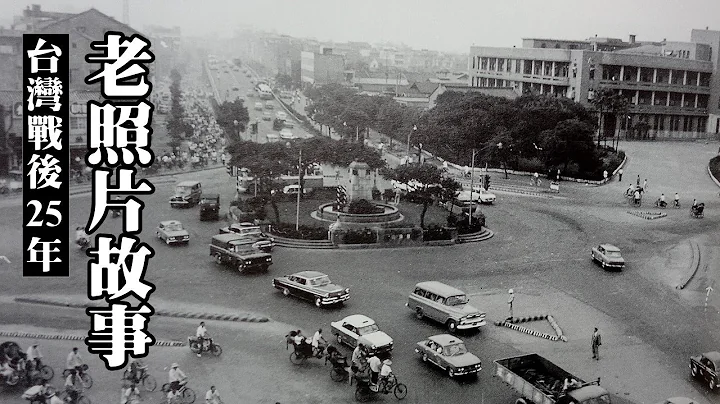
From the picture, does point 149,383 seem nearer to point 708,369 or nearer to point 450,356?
point 450,356

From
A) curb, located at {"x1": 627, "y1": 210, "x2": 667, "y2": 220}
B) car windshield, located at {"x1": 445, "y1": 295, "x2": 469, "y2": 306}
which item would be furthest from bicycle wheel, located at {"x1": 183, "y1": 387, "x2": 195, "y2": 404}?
curb, located at {"x1": 627, "y1": 210, "x2": 667, "y2": 220}

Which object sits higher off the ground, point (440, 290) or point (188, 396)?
point (440, 290)

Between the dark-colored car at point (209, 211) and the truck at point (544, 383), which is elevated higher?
the dark-colored car at point (209, 211)

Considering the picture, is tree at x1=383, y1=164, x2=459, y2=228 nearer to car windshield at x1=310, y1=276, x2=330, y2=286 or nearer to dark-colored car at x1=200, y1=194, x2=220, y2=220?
dark-colored car at x1=200, y1=194, x2=220, y2=220

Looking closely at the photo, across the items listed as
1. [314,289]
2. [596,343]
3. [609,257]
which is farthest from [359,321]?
[609,257]

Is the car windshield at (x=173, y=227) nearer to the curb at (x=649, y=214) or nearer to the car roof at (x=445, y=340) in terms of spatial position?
the car roof at (x=445, y=340)

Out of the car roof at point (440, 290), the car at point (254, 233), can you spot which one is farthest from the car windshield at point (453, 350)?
the car at point (254, 233)
